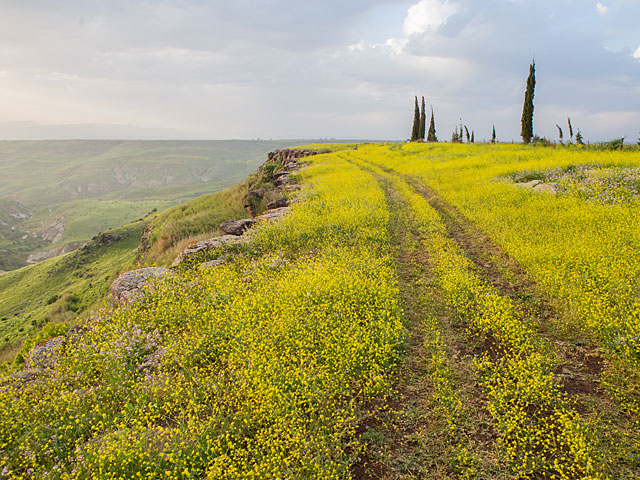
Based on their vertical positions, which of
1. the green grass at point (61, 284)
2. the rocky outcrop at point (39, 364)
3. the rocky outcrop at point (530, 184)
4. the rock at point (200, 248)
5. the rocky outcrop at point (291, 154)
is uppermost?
the rocky outcrop at point (291, 154)

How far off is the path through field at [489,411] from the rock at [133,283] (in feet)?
25.7

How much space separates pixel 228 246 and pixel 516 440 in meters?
11.2

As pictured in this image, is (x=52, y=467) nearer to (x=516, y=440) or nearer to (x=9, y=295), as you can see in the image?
(x=516, y=440)

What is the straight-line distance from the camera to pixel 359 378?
6.14m

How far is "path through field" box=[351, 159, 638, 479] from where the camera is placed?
4.40 metres

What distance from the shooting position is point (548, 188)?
56.7 ft

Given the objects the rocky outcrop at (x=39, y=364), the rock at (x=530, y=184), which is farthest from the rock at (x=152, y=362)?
the rock at (x=530, y=184)

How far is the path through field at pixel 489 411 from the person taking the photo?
4.40 meters

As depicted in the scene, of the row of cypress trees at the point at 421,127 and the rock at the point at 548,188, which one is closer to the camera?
the rock at the point at 548,188

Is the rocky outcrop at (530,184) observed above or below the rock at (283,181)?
below

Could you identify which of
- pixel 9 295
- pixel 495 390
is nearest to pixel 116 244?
pixel 9 295

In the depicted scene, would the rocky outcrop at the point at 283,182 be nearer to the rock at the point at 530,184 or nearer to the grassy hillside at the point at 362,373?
the rock at the point at 530,184

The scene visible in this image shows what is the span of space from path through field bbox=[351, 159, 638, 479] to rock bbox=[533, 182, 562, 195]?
10.9 meters

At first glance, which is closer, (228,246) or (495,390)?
(495,390)
